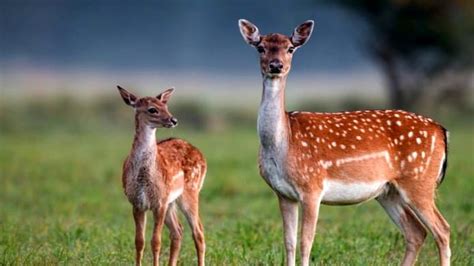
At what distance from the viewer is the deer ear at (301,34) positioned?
10688mm

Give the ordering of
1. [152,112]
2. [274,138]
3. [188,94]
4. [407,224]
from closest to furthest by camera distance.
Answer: [274,138] < [152,112] < [407,224] < [188,94]

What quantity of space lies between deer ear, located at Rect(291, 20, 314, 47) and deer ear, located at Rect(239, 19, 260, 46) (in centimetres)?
31

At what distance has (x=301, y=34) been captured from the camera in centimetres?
1076

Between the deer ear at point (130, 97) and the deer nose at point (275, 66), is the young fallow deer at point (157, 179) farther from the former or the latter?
the deer nose at point (275, 66)

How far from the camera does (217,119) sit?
106 feet

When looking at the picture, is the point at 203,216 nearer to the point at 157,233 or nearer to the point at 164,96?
the point at 164,96

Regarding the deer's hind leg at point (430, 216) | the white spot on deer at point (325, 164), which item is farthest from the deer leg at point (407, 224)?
the white spot on deer at point (325, 164)

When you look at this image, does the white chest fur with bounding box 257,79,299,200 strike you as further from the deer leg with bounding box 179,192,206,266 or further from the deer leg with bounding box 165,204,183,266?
the deer leg with bounding box 165,204,183,266

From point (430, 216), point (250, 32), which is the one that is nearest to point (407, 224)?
point (430, 216)

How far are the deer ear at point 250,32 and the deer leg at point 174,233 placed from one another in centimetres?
183

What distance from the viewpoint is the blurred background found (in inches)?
533

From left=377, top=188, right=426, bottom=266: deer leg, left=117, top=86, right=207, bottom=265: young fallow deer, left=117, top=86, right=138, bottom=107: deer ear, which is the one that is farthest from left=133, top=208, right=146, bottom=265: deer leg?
left=377, top=188, right=426, bottom=266: deer leg

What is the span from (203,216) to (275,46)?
5.28 metres

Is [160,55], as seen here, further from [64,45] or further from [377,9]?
[377,9]
